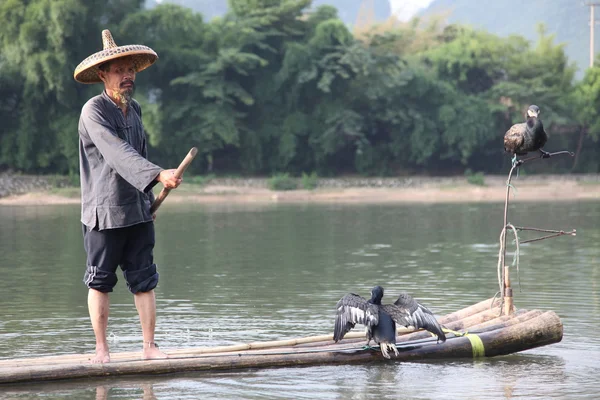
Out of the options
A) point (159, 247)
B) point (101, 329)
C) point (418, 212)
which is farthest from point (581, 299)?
point (418, 212)

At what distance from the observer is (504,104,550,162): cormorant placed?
7.48 meters

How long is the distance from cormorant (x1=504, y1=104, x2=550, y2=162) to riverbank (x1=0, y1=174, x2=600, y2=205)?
1021 inches

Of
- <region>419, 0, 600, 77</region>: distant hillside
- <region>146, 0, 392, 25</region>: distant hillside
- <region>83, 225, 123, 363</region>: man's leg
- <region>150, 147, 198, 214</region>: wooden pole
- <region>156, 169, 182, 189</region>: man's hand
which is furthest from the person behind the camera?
<region>146, 0, 392, 25</region>: distant hillside

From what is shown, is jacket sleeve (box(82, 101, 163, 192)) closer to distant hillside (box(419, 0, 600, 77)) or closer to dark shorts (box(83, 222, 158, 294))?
dark shorts (box(83, 222, 158, 294))

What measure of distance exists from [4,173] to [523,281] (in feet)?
92.5

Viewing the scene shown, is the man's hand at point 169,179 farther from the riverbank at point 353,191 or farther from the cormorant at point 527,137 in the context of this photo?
the riverbank at point 353,191

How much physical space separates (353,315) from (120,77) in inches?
83.9

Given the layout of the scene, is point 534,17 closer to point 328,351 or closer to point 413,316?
point 413,316

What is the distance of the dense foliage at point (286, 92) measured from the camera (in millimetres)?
36625

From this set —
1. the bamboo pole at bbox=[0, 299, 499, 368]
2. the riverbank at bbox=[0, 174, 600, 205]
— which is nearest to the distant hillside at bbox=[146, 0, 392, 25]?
the riverbank at bbox=[0, 174, 600, 205]

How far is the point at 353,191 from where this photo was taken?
123ft

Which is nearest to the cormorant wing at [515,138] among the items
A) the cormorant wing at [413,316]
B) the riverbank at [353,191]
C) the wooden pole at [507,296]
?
the wooden pole at [507,296]

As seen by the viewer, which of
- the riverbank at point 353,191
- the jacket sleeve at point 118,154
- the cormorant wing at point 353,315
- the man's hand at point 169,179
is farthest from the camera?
the riverbank at point 353,191

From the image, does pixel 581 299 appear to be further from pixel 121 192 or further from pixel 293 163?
pixel 293 163
